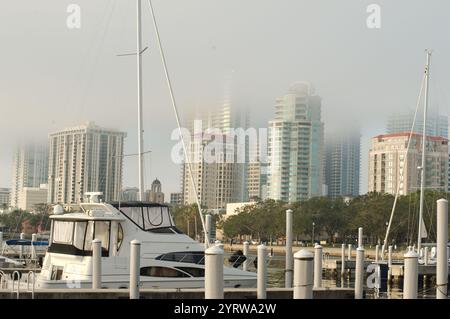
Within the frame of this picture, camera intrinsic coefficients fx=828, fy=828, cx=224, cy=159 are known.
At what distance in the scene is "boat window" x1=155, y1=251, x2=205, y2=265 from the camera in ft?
80.9

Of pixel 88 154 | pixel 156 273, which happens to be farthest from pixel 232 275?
pixel 88 154

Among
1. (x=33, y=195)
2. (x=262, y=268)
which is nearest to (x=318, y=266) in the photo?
(x=262, y=268)

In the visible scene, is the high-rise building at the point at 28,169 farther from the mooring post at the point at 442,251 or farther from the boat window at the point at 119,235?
the mooring post at the point at 442,251

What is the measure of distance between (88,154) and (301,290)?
63335mm

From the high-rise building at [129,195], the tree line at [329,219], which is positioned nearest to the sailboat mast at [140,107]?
the high-rise building at [129,195]

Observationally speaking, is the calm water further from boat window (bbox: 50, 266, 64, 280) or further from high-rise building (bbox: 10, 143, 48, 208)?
high-rise building (bbox: 10, 143, 48, 208)

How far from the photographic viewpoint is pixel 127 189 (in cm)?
3266

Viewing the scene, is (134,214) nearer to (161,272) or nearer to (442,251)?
(161,272)

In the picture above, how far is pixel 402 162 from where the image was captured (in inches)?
6250

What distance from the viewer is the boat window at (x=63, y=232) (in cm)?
2434

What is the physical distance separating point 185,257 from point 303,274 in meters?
11.3

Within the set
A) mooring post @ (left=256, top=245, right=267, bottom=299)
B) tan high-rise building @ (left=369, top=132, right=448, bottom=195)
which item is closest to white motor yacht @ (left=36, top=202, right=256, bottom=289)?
mooring post @ (left=256, top=245, right=267, bottom=299)

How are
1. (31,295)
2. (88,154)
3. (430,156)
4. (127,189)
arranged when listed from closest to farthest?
1. (31,295)
2. (127,189)
3. (88,154)
4. (430,156)

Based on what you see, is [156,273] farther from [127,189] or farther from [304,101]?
[304,101]
